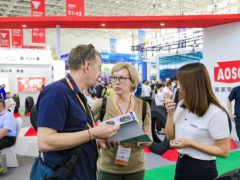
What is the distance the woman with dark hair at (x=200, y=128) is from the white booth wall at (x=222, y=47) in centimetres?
468

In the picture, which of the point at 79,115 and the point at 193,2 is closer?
the point at 79,115

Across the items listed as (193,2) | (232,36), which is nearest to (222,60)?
(232,36)

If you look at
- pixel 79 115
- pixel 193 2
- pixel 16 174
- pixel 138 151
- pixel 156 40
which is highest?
pixel 193 2

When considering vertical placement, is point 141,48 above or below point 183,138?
above

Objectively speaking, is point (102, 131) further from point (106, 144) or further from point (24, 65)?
point (24, 65)

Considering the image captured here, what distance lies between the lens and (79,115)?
131cm

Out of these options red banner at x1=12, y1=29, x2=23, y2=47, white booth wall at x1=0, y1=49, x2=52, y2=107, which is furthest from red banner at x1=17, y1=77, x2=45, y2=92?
red banner at x1=12, y1=29, x2=23, y2=47

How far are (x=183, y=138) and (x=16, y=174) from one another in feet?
11.4

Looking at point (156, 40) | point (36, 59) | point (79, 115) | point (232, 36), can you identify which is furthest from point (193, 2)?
point (79, 115)

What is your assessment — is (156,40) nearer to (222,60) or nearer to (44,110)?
(222,60)

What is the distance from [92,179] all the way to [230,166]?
11.1 feet

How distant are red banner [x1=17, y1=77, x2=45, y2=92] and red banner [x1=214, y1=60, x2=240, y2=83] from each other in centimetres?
1145

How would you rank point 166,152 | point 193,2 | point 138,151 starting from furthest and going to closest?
point 193,2, point 166,152, point 138,151

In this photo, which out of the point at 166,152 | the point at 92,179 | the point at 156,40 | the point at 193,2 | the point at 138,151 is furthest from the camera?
the point at 193,2
